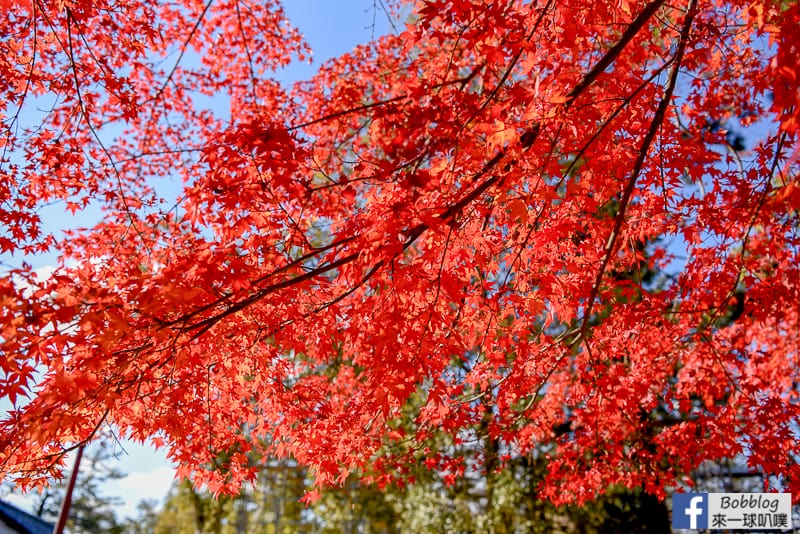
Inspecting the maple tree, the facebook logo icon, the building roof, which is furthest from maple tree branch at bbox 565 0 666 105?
the building roof

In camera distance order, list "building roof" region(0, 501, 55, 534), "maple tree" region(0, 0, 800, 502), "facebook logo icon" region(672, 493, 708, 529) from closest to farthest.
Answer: "maple tree" region(0, 0, 800, 502), "facebook logo icon" region(672, 493, 708, 529), "building roof" region(0, 501, 55, 534)

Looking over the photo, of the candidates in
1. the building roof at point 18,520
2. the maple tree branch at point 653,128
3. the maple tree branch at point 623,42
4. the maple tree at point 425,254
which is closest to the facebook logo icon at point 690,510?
the maple tree at point 425,254

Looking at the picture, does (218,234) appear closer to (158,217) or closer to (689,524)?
(158,217)

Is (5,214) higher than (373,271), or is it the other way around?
(5,214)

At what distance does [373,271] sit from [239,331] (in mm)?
1030

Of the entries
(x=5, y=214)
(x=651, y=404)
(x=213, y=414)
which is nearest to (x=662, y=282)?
(x=651, y=404)

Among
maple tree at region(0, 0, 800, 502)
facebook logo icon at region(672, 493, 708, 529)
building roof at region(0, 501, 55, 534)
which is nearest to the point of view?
maple tree at region(0, 0, 800, 502)

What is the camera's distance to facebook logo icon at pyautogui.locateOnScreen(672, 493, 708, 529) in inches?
237

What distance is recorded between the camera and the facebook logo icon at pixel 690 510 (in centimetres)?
603

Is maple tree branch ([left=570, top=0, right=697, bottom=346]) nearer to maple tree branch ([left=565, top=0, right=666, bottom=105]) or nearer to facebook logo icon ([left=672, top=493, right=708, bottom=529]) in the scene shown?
maple tree branch ([left=565, top=0, right=666, bottom=105])

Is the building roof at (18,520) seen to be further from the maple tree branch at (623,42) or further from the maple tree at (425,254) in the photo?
the maple tree branch at (623,42)

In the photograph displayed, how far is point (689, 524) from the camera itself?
602cm

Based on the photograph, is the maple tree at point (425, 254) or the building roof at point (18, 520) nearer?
the maple tree at point (425, 254)

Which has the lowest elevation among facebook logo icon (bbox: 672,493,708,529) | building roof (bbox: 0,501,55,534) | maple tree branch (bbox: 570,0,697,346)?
building roof (bbox: 0,501,55,534)
